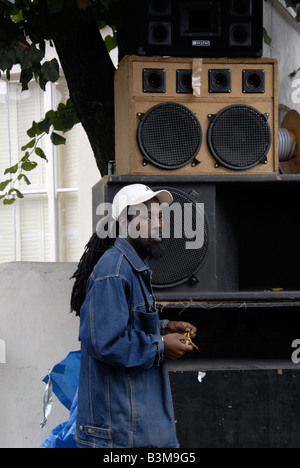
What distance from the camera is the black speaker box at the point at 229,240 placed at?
11.7ft

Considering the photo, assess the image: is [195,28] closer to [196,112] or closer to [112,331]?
[196,112]

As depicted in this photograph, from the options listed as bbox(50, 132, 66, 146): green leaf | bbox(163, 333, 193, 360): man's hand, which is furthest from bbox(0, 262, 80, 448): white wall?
bbox(163, 333, 193, 360): man's hand

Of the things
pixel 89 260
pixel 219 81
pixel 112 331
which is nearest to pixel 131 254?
pixel 112 331

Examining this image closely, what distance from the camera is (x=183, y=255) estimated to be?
3.65 m

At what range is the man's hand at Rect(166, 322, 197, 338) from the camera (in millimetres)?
2883

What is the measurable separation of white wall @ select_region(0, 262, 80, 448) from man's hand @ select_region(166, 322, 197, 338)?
1832 mm

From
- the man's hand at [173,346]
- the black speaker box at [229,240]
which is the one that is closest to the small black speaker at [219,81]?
the black speaker box at [229,240]

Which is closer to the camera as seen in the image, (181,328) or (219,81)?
(181,328)

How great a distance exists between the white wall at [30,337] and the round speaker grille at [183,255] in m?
1.23

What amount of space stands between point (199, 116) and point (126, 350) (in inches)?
61.5

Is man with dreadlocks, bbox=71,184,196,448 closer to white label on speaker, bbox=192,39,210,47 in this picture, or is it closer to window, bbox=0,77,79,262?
white label on speaker, bbox=192,39,210,47

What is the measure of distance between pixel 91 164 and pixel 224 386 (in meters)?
3.21

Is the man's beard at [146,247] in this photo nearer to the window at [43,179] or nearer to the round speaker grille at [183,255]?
the round speaker grille at [183,255]

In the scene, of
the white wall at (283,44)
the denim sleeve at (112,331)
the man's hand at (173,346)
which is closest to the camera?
the denim sleeve at (112,331)
